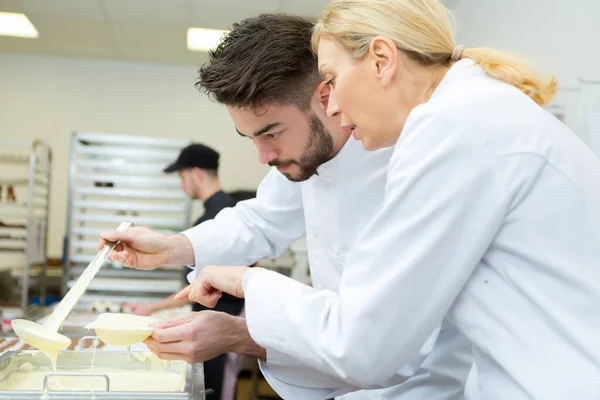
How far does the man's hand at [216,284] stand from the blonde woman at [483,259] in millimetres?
200

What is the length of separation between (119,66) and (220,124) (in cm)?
122

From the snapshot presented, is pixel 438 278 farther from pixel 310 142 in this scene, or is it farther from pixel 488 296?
pixel 310 142

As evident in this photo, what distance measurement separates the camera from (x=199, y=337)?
1064 millimetres

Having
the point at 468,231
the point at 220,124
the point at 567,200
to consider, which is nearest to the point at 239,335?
the point at 468,231

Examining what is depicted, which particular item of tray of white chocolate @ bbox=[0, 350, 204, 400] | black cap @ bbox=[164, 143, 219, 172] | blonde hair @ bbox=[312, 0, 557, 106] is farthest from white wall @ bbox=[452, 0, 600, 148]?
tray of white chocolate @ bbox=[0, 350, 204, 400]

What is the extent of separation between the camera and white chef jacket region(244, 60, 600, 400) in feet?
2.66

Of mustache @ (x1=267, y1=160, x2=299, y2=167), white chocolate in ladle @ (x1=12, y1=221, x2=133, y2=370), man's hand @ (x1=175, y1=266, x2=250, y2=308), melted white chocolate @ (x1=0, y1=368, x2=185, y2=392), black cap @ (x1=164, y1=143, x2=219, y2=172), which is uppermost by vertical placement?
black cap @ (x1=164, y1=143, x2=219, y2=172)

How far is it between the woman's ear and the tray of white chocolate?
661mm

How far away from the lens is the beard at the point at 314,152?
146cm

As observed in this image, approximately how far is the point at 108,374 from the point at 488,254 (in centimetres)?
97

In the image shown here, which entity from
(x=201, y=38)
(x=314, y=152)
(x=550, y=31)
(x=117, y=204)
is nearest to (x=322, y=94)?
(x=314, y=152)

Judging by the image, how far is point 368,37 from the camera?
0.98m

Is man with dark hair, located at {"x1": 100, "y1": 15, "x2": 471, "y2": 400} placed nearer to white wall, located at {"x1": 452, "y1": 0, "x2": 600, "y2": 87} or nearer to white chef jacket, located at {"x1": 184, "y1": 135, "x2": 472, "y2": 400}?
white chef jacket, located at {"x1": 184, "y1": 135, "x2": 472, "y2": 400}

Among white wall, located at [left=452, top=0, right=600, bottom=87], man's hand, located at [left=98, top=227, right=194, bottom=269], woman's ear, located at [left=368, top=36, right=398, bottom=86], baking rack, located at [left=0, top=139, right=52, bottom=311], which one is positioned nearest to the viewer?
woman's ear, located at [left=368, top=36, right=398, bottom=86]
